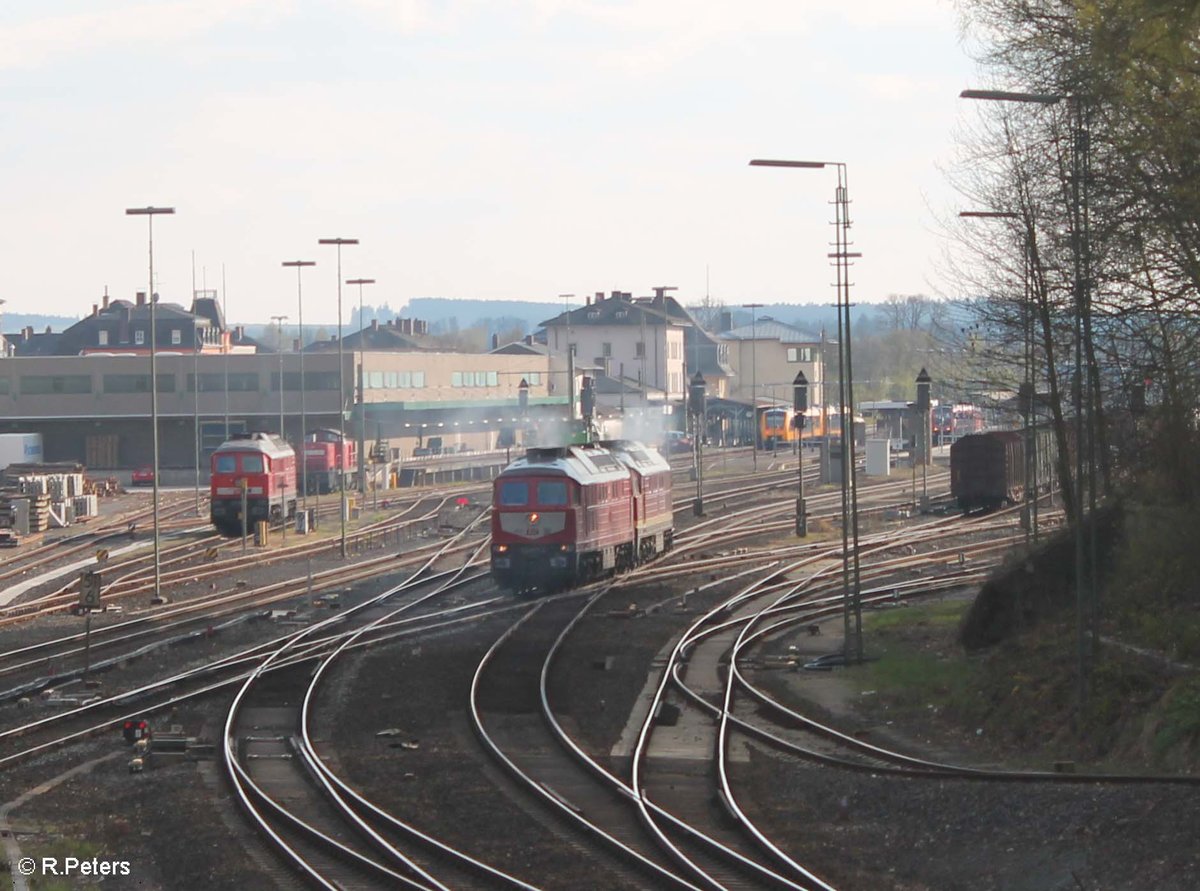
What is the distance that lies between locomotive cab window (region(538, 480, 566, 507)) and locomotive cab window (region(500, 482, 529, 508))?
1.29ft

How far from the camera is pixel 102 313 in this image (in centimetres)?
13950

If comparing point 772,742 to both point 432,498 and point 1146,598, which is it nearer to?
point 1146,598

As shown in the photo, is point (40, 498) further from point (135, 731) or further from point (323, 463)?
point (135, 731)

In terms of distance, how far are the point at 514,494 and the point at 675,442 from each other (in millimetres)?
67238

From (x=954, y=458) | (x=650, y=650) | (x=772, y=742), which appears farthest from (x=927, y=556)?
(x=772, y=742)

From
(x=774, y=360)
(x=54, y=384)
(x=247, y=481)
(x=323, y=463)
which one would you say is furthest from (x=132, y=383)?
(x=774, y=360)

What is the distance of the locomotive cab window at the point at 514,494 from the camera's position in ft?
121

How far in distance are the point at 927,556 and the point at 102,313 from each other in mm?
108513

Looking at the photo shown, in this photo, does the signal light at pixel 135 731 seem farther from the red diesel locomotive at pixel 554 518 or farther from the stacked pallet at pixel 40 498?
the stacked pallet at pixel 40 498

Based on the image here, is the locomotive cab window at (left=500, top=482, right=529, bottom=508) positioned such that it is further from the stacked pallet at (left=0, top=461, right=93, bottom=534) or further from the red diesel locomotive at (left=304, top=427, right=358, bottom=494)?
the red diesel locomotive at (left=304, top=427, right=358, bottom=494)

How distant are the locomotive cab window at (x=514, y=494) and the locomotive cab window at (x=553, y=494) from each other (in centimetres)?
39

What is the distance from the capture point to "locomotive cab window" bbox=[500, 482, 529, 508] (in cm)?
3700

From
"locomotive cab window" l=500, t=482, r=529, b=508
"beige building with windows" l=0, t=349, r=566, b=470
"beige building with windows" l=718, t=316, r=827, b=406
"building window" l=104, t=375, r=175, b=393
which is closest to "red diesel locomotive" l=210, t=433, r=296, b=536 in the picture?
"locomotive cab window" l=500, t=482, r=529, b=508

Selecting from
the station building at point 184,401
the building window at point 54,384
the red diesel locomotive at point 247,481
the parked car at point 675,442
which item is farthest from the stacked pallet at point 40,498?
the parked car at point 675,442
